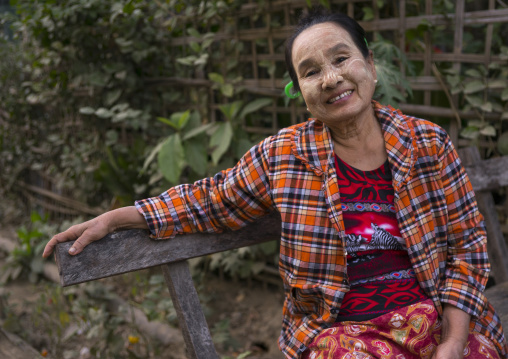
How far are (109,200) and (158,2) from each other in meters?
1.91

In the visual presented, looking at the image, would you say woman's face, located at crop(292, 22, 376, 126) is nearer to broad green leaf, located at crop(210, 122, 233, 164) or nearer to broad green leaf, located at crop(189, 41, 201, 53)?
broad green leaf, located at crop(210, 122, 233, 164)

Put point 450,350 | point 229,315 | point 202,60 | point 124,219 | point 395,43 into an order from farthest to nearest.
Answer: point 229,315
point 202,60
point 395,43
point 124,219
point 450,350

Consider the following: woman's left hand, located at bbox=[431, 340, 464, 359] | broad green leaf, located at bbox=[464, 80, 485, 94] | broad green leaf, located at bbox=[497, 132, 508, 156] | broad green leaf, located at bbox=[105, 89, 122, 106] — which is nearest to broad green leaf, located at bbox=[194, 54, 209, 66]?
broad green leaf, located at bbox=[105, 89, 122, 106]

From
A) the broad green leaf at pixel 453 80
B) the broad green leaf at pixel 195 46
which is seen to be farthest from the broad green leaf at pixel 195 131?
the broad green leaf at pixel 453 80

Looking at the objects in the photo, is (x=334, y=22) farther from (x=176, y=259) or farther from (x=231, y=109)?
(x=231, y=109)

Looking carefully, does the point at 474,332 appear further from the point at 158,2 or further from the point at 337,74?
the point at 158,2

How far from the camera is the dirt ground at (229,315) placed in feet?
10.9

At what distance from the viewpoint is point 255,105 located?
348 centimetres

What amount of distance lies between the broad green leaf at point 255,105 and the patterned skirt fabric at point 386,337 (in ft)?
6.46

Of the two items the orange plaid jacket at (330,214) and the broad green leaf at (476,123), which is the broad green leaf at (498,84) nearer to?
the broad green leaf at (476,123)

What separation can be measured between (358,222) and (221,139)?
6.02 feet

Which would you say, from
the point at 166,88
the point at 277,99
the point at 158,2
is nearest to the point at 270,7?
the point at 277,99

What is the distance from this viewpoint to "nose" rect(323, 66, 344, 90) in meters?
1.74

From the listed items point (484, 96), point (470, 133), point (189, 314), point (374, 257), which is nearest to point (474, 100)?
point (484, 96)
